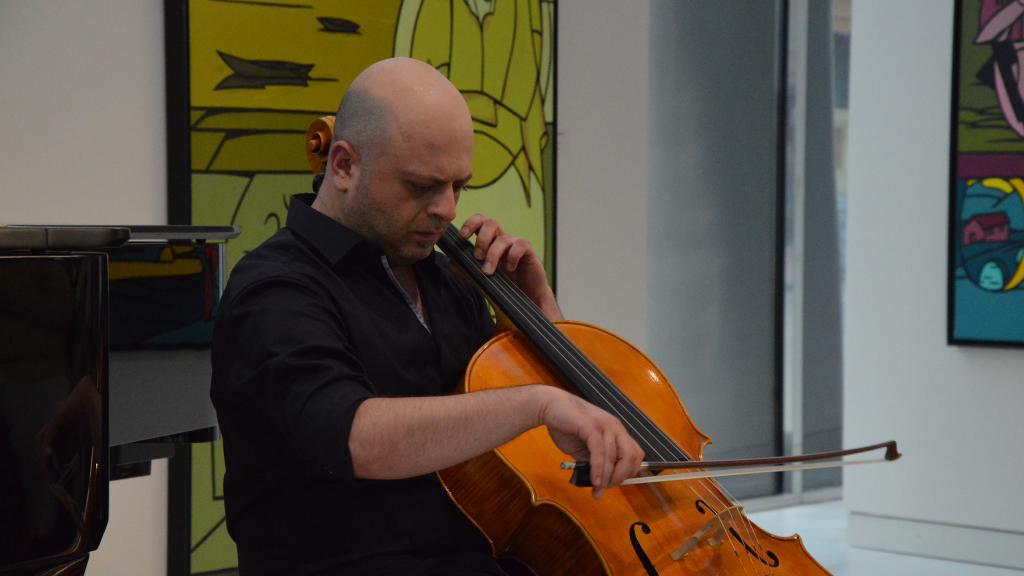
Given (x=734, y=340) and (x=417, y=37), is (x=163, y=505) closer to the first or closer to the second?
(x=417, y=37)

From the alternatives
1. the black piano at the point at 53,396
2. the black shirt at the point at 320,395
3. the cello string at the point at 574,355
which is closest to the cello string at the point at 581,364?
the cello string at the point at 574,355

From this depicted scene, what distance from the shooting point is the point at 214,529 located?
2.97m

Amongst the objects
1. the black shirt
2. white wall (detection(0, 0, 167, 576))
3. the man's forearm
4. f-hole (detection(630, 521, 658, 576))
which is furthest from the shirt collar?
white wall (detection(0, 0, 167, 576))

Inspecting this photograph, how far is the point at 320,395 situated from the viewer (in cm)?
137

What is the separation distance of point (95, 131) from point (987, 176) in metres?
2.93

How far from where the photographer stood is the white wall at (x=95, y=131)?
261 centimetres

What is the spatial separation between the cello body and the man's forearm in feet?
0.61

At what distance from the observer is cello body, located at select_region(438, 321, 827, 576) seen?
1534mm

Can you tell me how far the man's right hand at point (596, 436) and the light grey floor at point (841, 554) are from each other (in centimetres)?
298

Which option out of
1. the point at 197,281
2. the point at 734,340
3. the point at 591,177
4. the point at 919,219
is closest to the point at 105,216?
the point at 197,281

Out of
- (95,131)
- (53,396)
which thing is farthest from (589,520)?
(95,131)

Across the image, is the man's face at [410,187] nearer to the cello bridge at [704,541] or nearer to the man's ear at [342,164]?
the man's ear at [342,164]

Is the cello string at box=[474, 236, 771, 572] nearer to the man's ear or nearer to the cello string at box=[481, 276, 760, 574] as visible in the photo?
the cello string at box=[481, 276, 760, 574]

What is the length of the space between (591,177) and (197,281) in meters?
1.64
